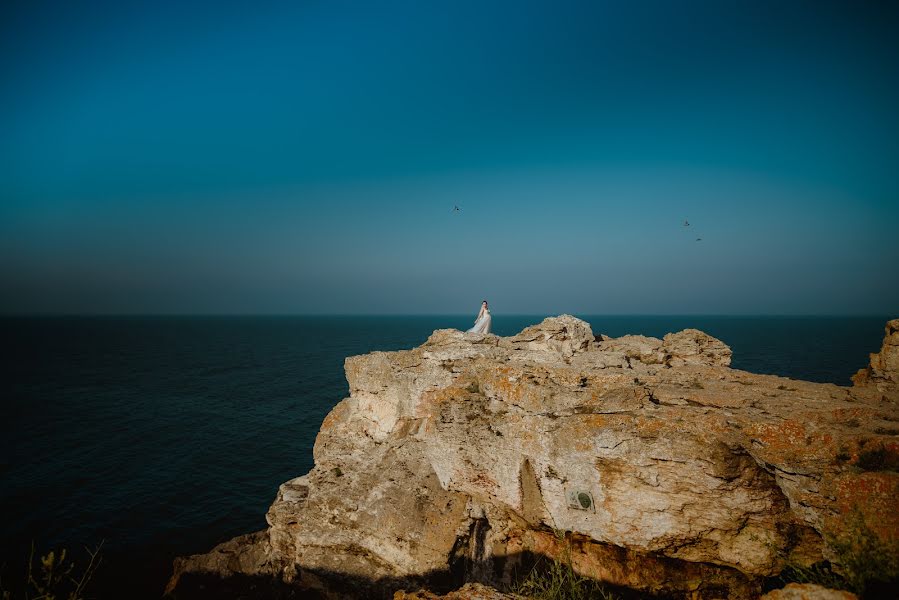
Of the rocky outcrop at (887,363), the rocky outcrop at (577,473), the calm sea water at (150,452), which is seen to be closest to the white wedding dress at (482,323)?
the rocky outcrop at (577,473)

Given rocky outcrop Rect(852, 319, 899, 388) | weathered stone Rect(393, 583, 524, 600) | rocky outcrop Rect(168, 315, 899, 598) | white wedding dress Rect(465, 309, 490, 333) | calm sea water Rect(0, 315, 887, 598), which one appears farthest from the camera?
white wedding dress Rect(465, 309, 490, 333)

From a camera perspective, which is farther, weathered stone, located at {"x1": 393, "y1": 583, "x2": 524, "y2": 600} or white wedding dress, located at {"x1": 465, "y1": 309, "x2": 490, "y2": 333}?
white wedding dress, located at {"x1": 465, "y1": 309, "x2": 490, "y2": 333}

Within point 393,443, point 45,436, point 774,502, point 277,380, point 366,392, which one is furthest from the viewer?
point 277,380

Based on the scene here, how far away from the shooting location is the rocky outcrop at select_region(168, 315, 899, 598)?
926 centimetres

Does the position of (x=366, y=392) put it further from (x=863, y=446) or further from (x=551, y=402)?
(x=863, y=446)

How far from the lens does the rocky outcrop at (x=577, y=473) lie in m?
9.26

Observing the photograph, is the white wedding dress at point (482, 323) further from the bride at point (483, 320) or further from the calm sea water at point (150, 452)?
the calm sea water at point (150, 452)

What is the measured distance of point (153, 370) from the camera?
65.0 metres

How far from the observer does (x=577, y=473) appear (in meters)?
11.1

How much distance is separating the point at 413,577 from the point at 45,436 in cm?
4059

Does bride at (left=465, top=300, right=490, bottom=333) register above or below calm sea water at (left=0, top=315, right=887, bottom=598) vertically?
above

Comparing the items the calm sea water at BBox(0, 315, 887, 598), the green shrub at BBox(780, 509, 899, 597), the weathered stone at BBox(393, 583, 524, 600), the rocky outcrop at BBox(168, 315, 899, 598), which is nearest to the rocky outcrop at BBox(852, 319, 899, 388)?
the rocky outcrop at BBox(168, 315, 899, 598)

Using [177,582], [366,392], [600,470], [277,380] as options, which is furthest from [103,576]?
[277,380]

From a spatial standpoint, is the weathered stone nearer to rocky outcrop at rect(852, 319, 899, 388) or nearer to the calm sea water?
rocky outcrop at rect(852, 319, 899, 388)
